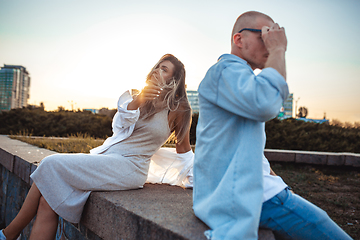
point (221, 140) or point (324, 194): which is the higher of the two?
point (221, 140)

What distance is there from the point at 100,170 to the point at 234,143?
1364mm

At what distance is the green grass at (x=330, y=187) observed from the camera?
10.7 ft

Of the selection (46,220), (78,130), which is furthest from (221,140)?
(78,130)

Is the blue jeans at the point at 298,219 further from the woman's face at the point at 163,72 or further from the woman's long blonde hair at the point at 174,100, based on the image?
the woman's face at the point at 163,72

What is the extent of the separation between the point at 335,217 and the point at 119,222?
283 cm

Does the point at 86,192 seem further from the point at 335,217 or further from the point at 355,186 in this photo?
the point at 355,186

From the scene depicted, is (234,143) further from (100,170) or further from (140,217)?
(100,170)

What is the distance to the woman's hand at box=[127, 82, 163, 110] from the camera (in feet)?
8.10

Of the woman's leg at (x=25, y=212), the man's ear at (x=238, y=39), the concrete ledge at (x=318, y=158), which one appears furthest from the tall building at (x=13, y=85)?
the man's ear at (x=238, y=39)

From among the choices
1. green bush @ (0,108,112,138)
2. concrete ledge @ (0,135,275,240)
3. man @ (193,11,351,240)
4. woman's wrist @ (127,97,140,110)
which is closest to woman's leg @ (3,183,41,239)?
concrete ledge @ (0,135,275,240)

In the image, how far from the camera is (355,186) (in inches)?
185

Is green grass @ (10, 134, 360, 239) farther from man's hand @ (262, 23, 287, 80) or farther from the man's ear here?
man's hand @ (262, 23, 287, 80)

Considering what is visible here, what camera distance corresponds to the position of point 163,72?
9.09 ft

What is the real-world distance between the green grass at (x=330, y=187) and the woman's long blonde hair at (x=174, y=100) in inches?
35.4
